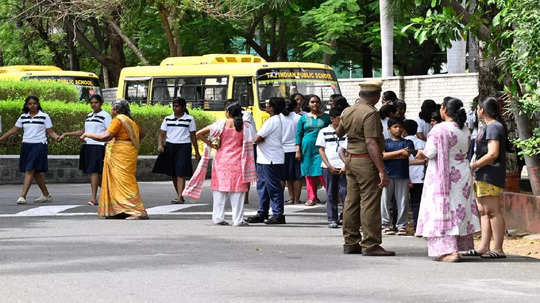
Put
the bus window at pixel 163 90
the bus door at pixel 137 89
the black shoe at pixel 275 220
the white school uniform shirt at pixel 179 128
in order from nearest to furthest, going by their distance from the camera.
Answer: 1. the black shoe at pixel 275 220
2. the white school uniform shirt at pixel 179 128
3. the bus window at pixel 163 90
4. the bus door at pixel 137 89

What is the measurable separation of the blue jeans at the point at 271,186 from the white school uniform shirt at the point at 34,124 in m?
4.42

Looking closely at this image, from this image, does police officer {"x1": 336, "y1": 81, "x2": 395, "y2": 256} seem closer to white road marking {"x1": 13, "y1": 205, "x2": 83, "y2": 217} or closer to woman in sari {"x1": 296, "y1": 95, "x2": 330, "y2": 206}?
woman in sari {"x1": 296, "y1": 95, "x2": 330, "y2": 206}

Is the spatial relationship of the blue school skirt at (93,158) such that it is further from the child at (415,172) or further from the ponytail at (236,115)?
the child at (415,172)

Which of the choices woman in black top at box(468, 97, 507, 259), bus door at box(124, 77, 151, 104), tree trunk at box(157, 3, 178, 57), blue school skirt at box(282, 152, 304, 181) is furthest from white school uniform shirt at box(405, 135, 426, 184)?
tree trunk at box(157, 3, 178, 57)

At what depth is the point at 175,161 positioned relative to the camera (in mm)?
18859

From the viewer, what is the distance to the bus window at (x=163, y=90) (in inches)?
1288

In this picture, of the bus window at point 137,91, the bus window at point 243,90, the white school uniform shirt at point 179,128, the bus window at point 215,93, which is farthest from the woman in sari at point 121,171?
the bus window at point 137,91

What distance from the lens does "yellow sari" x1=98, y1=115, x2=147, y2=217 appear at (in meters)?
15.9

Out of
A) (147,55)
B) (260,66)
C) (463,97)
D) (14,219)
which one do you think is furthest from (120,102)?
(147,55)

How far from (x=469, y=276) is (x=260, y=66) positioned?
20.0 metres

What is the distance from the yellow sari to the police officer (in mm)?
4860

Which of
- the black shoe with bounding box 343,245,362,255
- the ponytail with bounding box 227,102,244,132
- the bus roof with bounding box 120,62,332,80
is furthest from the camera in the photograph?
the bus roof with bounding box 120,62,332,80

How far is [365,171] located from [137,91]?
2324 cm

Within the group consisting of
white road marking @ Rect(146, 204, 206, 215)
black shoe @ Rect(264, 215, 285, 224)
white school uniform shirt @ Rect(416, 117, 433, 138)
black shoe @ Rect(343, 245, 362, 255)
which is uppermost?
white school uniform shirt @ Rect(416, 117, 433, 138)
